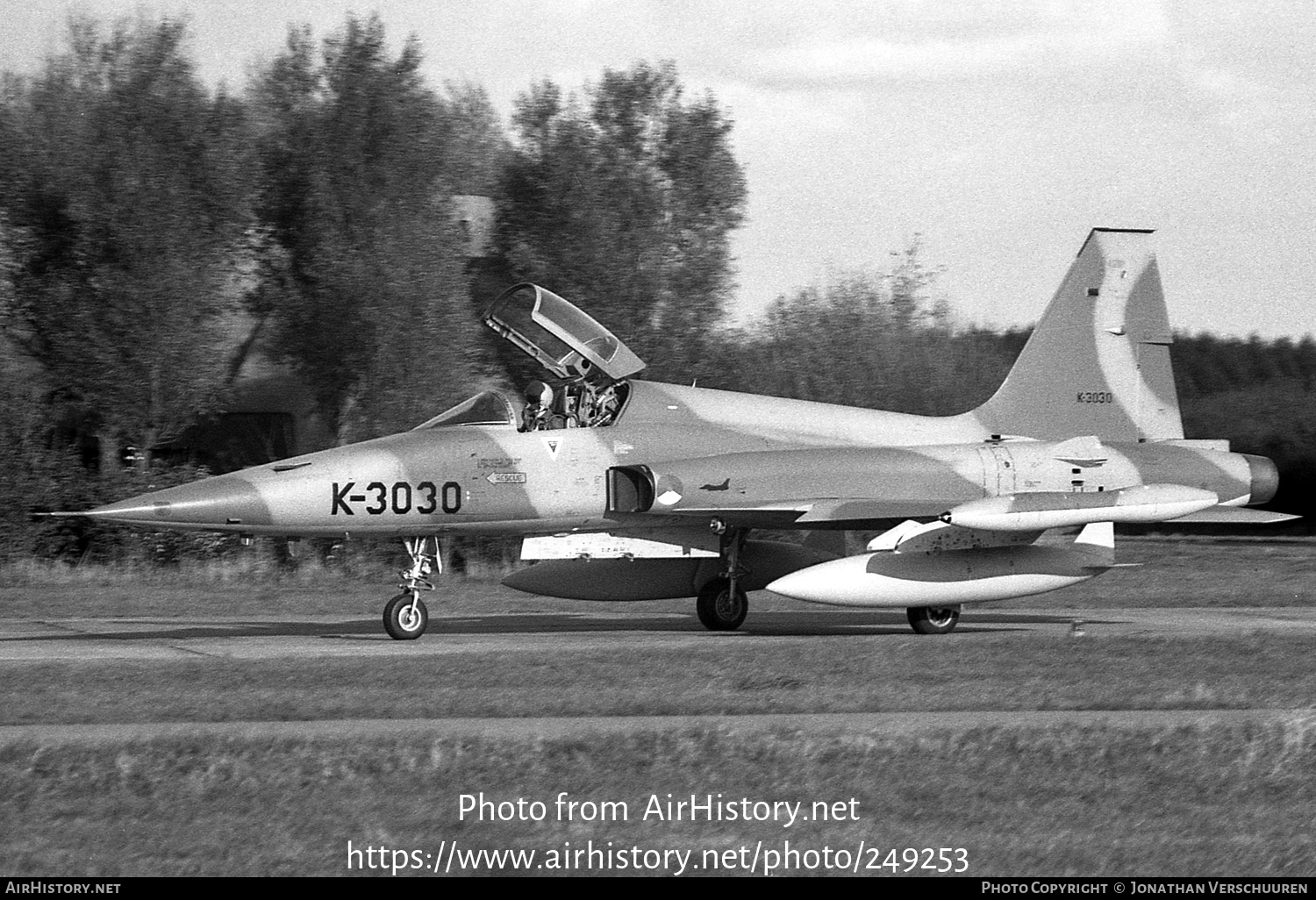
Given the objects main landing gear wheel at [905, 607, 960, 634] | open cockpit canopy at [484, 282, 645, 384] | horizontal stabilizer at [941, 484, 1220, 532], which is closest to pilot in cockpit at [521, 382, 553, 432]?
open cockpit canopy at [484, 282, 645, 384]

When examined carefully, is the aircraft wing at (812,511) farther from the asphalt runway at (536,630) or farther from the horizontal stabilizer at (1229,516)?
the horizontal stabilizer at (1229,516)

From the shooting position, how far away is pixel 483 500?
576 inches

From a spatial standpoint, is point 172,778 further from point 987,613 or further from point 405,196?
point 405,196

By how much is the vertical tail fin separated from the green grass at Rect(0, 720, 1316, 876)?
8.76 metres

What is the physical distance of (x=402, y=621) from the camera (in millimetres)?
14641

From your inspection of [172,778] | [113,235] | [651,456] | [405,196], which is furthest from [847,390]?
[172,778]

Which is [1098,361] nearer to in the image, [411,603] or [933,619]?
[933,619]

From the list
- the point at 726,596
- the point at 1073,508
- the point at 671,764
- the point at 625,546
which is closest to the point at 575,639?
the point at 625,546

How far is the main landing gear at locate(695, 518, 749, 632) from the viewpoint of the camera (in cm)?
1616

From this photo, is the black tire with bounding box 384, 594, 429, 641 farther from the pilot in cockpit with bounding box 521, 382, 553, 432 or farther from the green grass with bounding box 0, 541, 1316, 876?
the pilot in cockpit with bounding box 521, 382, 553, 432

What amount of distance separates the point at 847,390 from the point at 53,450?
1415 cm

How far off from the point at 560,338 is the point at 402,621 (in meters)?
3.19

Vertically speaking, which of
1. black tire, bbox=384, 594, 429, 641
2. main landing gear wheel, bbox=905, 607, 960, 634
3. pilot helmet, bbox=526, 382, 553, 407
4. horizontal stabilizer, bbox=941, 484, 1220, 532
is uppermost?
pilot helmet, bbox=526, 382, 553, 407

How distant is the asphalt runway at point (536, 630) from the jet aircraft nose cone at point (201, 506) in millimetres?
1112
